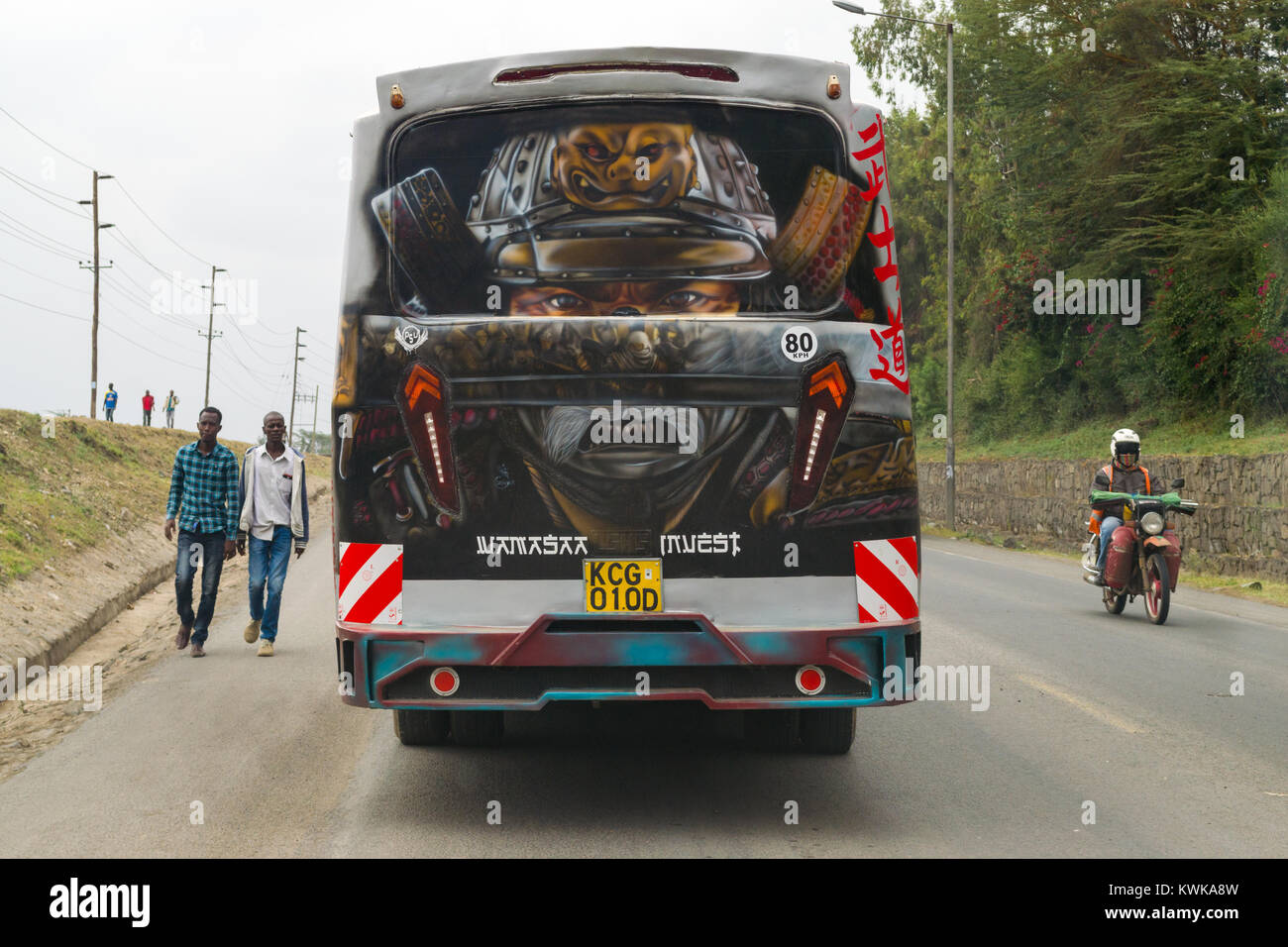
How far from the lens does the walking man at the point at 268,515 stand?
437 inches

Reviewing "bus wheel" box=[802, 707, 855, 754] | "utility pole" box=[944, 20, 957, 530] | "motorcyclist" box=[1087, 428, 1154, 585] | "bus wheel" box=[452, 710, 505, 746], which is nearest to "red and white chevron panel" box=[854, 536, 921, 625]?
"bus wheel" box=[802, 707, 855, 754]

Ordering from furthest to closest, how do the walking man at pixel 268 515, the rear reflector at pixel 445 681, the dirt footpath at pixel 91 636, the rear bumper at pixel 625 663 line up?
1. the walking man at pixel 268 515
2. the dirt footpath at pixel 91 636
3. the rear reflector at pixel 445 681
4. the rear bumper at pixel 625 663

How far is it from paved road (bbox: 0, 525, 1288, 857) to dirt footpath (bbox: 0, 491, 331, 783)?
0.28 m

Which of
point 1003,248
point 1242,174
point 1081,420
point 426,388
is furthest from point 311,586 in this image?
point 1003,248

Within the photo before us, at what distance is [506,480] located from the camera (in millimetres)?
5492

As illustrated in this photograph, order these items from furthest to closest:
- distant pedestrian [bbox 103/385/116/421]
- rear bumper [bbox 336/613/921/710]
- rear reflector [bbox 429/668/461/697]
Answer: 1. distant pedestrian [bbox 103/385/116/421]
2. rear reflector [bbox 429/668/461/697]
3. rear bumper [bbox 336/613/921/710]

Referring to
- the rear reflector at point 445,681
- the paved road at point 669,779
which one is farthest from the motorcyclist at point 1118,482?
the rear reflector at point 445,681

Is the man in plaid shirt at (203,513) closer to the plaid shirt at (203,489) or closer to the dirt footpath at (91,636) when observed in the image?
the plaid shirt at (203,489)

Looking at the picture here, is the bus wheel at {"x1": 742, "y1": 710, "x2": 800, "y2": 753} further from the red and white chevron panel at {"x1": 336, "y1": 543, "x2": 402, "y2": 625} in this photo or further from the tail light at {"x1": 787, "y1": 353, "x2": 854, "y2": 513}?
the red and white chevron panel at {"x1": 336, "y1": 543, "x2": 402, "y2": 625}

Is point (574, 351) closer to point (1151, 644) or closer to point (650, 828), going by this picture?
point (650, 828)

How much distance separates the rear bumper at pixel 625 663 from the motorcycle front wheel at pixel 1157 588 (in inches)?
324

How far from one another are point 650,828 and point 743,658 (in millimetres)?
857

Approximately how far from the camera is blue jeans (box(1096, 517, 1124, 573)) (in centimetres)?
1369

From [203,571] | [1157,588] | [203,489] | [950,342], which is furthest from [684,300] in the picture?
[950,342]
